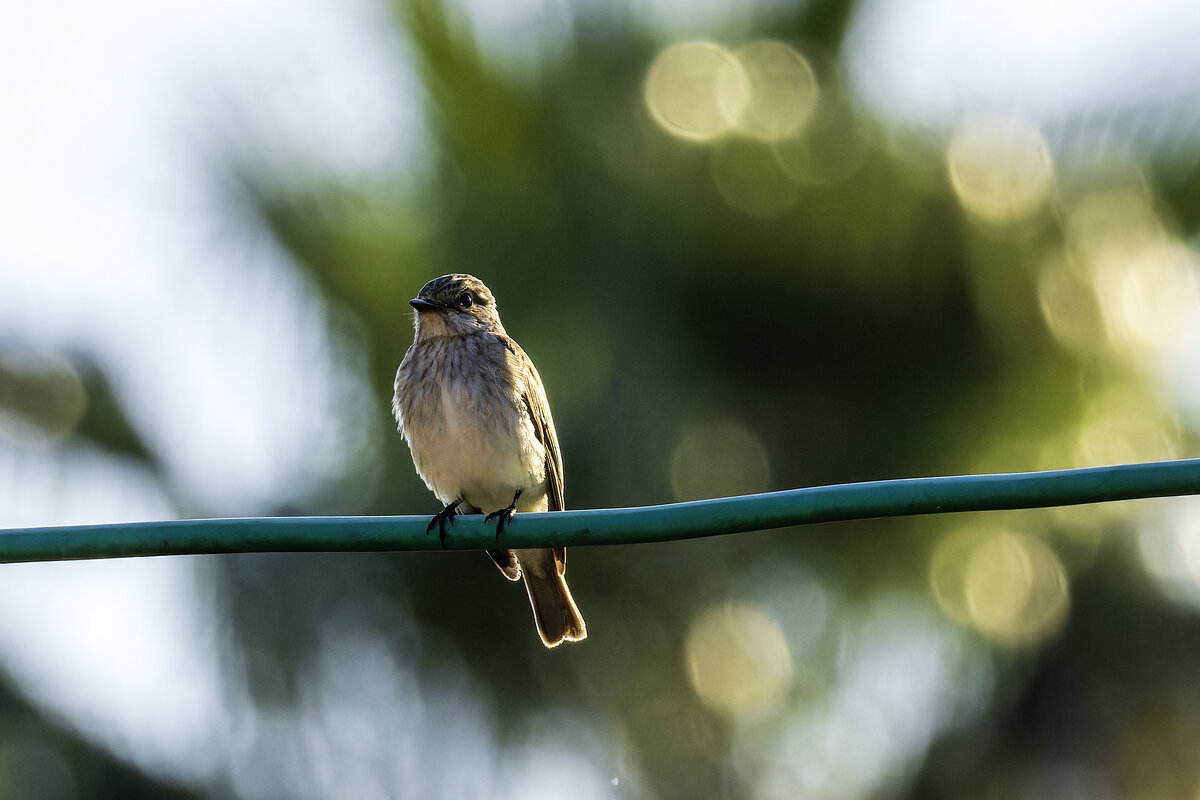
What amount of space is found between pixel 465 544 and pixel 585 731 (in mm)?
5029

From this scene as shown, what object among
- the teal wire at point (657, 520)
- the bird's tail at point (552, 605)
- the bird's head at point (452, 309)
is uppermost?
the bird's head at point (452, 309)

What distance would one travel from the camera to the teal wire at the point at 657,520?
10.3 feet

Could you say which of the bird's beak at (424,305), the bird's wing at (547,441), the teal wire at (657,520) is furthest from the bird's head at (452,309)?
the teal wire at (657,520)

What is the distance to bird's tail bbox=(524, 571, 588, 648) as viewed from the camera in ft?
22.9

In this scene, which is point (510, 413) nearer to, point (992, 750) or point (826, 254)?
point (826, 254)

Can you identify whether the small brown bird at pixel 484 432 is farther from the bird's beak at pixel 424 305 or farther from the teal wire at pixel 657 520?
the teal wire at pixel 657 520

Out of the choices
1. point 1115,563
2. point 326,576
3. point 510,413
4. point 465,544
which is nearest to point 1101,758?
point 1115,563

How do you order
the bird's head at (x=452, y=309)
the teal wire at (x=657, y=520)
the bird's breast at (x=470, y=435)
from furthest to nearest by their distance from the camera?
1. the bird's head at (x=452, y=309)
2. the bird's breast at (x=470, y=435)
3. the teal wire at (x=657, y=520)

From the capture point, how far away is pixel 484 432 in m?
6.71

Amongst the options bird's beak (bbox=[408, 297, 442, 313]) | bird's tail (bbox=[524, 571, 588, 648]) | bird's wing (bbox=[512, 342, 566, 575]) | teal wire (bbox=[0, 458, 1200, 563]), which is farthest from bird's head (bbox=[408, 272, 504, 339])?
teal wire (bbox=[0, 458, 1200, 563])

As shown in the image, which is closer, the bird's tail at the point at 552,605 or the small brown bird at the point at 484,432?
the small brown bird at the point at 484,432

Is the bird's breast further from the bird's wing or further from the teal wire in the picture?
the teal wire

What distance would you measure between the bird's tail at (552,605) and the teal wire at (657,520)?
3199mm

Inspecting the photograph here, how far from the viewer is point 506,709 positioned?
8836mm
